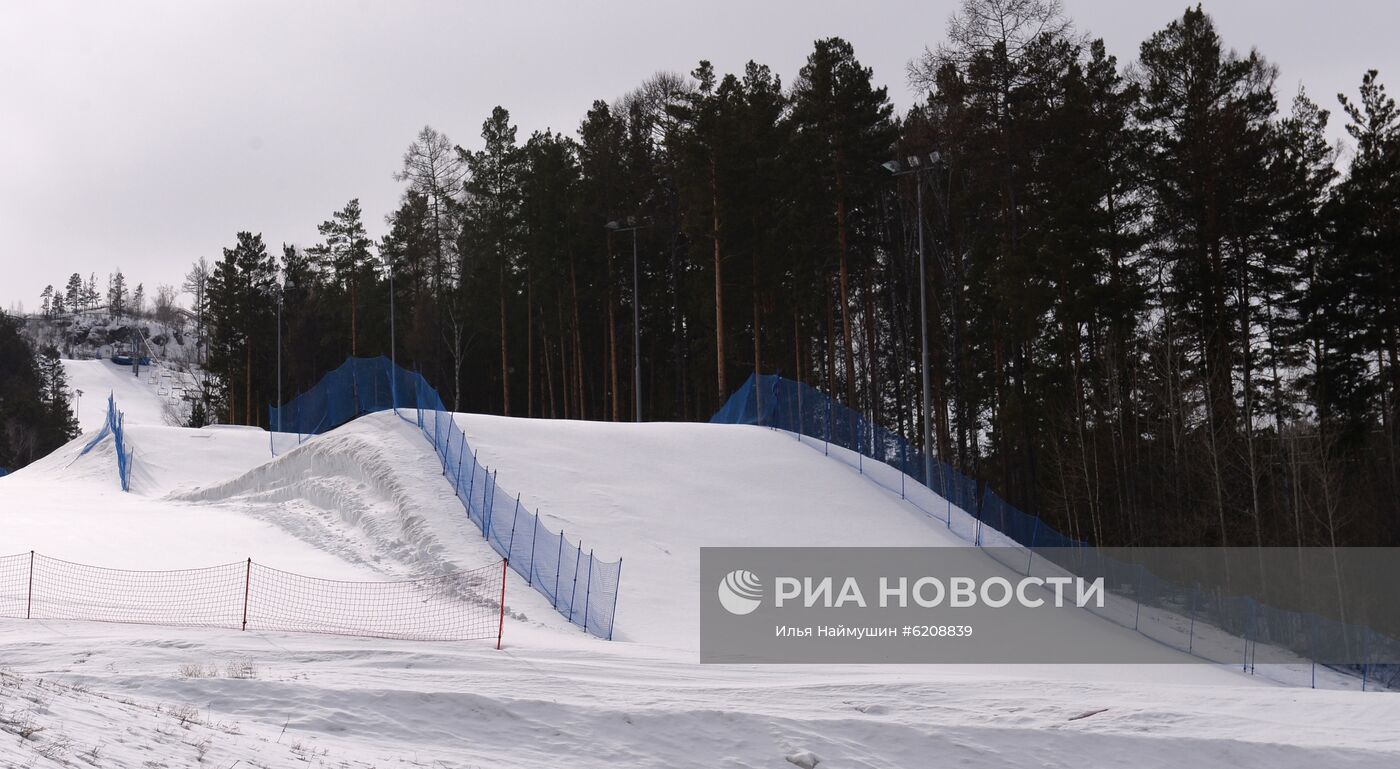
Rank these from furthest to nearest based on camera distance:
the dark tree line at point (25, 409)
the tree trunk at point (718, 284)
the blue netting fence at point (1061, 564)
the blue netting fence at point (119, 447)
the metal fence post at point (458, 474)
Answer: the dark tree line at point (25, 409), the tree trunk at point (718, 284), the blue netting fence at point (119, 447), the metal fence post at point (458, 474), the blue netting fence at point (1061, 564)

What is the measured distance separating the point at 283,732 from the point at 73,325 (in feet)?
575

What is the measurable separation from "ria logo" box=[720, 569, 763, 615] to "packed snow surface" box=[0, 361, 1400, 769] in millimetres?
655

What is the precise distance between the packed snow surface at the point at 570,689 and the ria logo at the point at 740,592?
2.15 feet

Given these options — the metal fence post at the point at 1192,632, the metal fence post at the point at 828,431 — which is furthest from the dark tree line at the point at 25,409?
the metal fence post at the point at 1192,632

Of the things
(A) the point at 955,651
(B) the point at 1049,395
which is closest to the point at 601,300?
(B) the point at 1049,395

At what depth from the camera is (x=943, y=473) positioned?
30266mm

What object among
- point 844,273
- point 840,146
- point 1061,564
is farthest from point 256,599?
point 840,146

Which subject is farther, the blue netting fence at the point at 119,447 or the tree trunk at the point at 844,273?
the tree trunk at the point at 844,273

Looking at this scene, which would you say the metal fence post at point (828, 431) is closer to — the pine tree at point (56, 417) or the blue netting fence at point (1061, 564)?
the blue netting fence at point (1061, 564)

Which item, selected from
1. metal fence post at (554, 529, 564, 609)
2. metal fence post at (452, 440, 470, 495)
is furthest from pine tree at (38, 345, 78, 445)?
metal fence post at (554, 529, 564, 609)

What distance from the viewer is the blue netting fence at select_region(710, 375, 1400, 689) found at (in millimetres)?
22125

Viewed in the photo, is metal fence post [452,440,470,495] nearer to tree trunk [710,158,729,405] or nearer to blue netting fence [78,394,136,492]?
tree trunk [710,158,729,405]

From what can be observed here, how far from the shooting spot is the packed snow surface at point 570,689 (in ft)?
32.0

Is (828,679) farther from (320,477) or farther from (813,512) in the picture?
(320,477)
